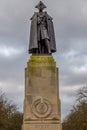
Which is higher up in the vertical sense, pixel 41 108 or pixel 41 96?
pixel 41 96

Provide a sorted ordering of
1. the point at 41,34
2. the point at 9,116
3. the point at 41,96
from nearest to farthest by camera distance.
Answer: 1. the point at 41,96
2. the point at 41,34
3. the point at 9,116

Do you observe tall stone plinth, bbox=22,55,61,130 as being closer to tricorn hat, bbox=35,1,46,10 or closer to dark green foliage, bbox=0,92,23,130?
tricorn hat, bbox=35,1,46,10

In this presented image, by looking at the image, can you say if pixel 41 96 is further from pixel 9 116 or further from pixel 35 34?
pixel 9 116

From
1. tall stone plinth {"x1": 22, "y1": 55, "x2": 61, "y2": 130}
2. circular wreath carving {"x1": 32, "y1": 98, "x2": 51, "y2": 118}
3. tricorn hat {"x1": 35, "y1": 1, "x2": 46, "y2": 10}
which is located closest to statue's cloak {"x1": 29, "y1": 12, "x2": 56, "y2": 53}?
tricorn hat {"x1": 35, "y1": 1, "x2": 46, "y2": 10}

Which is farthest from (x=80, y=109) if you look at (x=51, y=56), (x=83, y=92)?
(x=51, y=56)

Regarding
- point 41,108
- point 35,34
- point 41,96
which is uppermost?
point 35,34

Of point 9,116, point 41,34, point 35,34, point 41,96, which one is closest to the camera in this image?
point 41,96

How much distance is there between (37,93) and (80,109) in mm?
38489

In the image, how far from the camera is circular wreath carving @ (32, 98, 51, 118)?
1033 inches

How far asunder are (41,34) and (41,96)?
149 inches

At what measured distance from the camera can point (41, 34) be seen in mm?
27656

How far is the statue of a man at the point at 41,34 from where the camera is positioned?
27.4 meters

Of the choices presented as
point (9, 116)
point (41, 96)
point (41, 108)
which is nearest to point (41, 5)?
point (41, 96)

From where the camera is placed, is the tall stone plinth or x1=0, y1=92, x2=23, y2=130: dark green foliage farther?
x1=0, y1=92, x2=23, y2=130: dark green foliage
